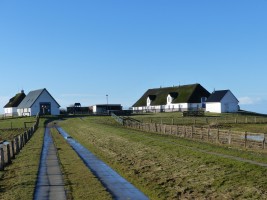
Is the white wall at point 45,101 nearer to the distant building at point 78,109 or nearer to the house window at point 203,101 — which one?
the distant building at point 78,109

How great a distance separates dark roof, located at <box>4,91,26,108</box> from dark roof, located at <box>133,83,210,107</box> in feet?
122

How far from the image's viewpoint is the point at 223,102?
97.2 m

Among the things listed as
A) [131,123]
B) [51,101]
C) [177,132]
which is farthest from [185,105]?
[177,132]

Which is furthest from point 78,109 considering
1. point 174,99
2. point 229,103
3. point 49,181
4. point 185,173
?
point 185,173

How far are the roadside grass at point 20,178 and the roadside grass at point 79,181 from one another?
1735 mm

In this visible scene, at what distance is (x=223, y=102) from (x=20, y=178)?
81.5m

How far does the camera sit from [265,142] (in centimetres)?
2920

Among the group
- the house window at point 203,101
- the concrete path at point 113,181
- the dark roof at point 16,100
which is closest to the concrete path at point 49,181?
the concrete path at point 113,181

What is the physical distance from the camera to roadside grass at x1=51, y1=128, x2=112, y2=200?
17453 mm

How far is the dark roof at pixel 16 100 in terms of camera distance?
12056cm

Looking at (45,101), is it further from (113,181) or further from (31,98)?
(113,181)

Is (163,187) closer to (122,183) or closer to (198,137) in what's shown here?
(122,183)

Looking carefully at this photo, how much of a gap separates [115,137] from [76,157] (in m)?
12.8

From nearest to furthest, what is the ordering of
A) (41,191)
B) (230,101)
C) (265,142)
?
1. (41,191)
2. (265,142)
3. (230,101)
